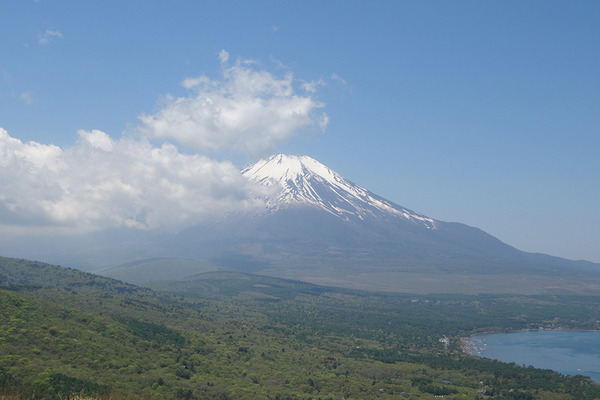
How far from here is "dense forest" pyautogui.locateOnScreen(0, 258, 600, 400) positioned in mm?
38125

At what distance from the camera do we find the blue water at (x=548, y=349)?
7231cm

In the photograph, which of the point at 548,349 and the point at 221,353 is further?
the point at 548,349

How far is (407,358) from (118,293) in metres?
57.0

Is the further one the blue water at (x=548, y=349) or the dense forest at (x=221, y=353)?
the blue water at (x=548, y=349)

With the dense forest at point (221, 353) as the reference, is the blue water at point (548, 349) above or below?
below

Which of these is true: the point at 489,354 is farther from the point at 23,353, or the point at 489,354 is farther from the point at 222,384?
the point at 23,353

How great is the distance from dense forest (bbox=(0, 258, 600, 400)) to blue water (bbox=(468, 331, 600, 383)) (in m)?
4.85

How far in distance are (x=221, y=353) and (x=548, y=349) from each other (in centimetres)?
5933

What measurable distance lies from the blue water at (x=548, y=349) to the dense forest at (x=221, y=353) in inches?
191

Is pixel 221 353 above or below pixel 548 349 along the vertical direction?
above

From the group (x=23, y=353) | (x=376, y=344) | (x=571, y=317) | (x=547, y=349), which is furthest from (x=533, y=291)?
(x=23, y=353)

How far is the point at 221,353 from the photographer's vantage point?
5475 cm

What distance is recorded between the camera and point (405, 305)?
137 metres

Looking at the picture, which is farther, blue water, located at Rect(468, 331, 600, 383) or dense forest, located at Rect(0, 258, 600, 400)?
blue water, located at Rect(468, 331, 600, 383)
